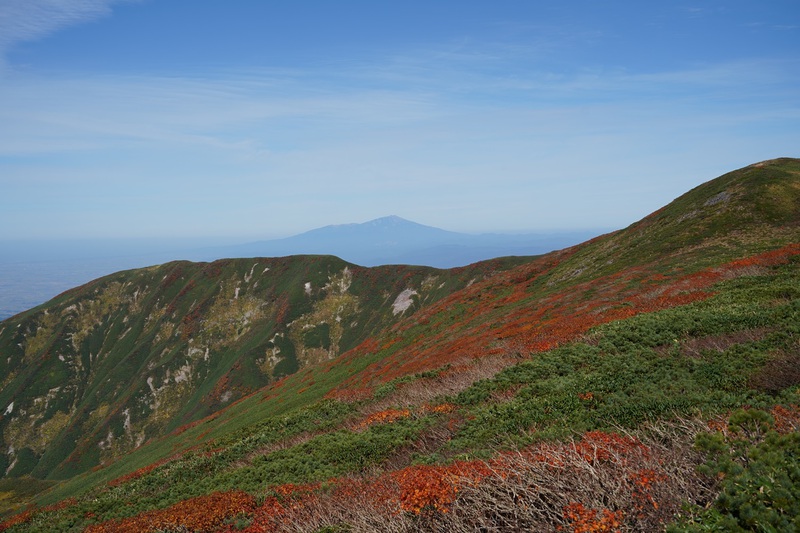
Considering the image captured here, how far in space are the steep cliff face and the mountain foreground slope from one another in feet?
118

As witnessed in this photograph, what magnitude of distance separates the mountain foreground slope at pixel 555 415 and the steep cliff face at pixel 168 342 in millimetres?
36026

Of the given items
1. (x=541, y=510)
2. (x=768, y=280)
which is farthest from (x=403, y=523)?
(x=768, y=280)

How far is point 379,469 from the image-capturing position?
17.8 metres

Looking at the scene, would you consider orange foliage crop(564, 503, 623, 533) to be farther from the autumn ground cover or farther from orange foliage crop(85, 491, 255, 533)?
orange foliage crop(85, 491, 255, 533)

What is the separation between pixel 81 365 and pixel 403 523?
179095 mm

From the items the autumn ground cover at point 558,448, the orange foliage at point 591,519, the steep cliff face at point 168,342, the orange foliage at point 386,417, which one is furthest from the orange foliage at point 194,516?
the steep cliff face at point 168,342

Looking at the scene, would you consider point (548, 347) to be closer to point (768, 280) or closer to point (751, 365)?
point (751, 365)

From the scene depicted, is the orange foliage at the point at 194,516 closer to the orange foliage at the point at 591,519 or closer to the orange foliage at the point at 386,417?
the orange foliage at the point at 386,417

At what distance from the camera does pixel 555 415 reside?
17188 millimetres

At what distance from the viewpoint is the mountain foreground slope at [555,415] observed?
363 inches

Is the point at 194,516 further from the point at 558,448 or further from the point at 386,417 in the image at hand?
the point at 558,448

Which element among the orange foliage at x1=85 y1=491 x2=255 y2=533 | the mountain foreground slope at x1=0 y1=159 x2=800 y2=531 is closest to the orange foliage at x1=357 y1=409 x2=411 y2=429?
the mountain foreground slope at x1=0 y1=159 x2=800 y2=531

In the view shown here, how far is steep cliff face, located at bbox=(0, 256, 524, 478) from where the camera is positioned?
374 feet

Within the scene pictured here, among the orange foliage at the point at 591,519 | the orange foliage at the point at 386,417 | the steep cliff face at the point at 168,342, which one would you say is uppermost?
the orange foliage at the point at 591,519
